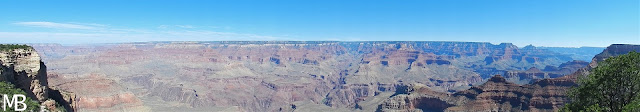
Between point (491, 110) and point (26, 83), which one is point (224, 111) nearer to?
point (491, 110)

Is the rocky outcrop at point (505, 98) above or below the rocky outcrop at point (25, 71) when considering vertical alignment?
below

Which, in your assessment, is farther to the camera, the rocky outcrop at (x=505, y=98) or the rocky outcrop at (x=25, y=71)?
the rocky outcrop at (x=505, y=98)

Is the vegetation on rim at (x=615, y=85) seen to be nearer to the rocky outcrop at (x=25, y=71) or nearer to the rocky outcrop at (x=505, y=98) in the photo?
the rocky outcrop at (x=25, y=71)

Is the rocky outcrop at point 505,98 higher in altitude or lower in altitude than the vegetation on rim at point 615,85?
lower

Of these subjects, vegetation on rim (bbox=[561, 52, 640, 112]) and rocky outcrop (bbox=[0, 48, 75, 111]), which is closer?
vegetation on rim (bbox=[561, 52, 640, 112])

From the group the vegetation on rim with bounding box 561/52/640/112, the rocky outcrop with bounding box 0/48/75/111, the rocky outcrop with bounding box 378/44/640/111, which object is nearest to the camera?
the vegetation on rim with bounding box 561/52/640/112

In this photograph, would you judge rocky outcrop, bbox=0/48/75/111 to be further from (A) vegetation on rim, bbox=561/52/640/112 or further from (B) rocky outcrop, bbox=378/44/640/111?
(B) rocky outcrop, bbox=378/44/640/111

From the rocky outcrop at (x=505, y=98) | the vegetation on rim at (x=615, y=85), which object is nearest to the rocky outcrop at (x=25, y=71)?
the vegetation on rim at (x=615, y=85)

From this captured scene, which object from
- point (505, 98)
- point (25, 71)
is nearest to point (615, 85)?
point (25, 71)

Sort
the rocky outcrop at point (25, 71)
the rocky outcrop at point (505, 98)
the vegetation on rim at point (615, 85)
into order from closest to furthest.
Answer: the vegetation on rim at point (615, 85)
the rocky outcrop at point (25, 71)
the rocky outcrop at point (505, 98)

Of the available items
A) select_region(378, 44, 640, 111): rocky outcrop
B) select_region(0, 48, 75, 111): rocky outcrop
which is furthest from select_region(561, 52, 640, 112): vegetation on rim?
select_region(378, 44, 640, 111): rocky outcrop

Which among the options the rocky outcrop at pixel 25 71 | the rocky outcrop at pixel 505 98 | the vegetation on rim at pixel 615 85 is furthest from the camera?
the rocky outcrop at pixel 505 98
